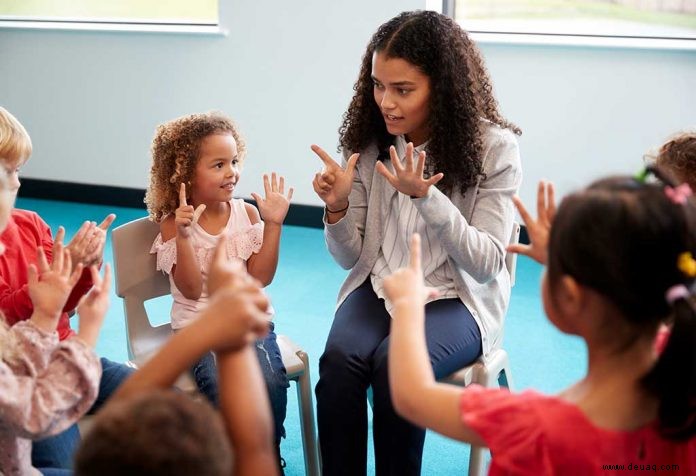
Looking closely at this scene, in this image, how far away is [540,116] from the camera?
379 centimetres

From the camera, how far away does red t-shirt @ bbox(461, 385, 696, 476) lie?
43.3 inches

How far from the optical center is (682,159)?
5.88ft

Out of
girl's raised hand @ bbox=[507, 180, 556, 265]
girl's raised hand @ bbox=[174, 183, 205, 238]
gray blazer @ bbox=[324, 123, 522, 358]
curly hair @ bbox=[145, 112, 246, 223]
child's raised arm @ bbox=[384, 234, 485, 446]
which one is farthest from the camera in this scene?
curly hair @ bbox=[145, 112, 246, 223]

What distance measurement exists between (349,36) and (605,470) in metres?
3.14

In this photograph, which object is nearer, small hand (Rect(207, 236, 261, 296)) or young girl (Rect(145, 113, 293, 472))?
small hand (Rect(207, 236, 261, 296))

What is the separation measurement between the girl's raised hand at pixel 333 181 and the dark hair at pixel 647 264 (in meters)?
0.95

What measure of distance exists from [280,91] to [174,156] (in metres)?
2.11

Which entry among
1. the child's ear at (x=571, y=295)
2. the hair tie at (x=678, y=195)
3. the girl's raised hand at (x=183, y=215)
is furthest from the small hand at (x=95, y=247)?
the hair tie at (x=678, y=195)

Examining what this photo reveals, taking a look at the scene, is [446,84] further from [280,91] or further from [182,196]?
[280,91]

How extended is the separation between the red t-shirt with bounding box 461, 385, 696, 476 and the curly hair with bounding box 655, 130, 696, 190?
0.77 metres

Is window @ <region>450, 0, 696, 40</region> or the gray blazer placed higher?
window @ <region>450, 0, 696, 40</region>

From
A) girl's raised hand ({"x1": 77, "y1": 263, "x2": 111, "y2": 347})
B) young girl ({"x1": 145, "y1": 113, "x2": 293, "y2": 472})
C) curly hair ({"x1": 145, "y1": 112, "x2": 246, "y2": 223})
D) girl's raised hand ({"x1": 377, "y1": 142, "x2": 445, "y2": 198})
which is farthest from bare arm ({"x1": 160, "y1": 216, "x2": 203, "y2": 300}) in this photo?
girl's raised hand ({"x1": 77, "y1": 263, "x2": 111, "y2": 347})

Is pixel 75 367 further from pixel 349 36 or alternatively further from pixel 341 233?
pixel 349 36

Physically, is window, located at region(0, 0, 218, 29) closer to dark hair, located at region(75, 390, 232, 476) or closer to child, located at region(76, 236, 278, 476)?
child, located at region(76, 236, 278, 476)
